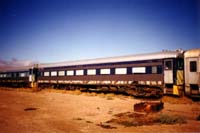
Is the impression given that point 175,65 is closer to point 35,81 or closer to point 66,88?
point 66,88

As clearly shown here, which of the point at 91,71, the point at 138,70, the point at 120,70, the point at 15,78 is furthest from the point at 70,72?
the point at 15,78

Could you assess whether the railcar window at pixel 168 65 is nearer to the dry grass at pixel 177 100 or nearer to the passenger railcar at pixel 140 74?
the passenger railcar at pixel 140 74

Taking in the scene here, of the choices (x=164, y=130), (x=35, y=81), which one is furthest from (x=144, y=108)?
(x=35, y=81)

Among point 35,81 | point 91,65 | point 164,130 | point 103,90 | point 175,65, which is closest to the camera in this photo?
point 164,130

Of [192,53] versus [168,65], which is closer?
[192,53]

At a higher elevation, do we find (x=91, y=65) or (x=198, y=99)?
(x=91, y=65)

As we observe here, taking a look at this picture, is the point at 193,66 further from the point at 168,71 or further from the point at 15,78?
the point at 15,78

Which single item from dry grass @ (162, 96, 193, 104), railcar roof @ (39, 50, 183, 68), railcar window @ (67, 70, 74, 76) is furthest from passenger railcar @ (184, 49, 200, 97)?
railcar window @ (67, 70, 74, 76)

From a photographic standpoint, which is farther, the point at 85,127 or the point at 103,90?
the point at 103,90

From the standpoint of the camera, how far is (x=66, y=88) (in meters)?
29.6

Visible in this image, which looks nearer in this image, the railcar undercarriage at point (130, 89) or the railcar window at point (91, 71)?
the railcar undercarriage at point (130, 89)

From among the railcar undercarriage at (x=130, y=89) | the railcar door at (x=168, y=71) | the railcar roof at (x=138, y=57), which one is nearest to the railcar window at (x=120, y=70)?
the railcar roof at (x=138, y=57)

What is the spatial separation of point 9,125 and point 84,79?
54.4 ft

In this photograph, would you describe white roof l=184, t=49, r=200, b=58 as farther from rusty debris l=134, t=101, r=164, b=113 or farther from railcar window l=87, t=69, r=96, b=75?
railcar window l=87, t=69, r=96, b=75
